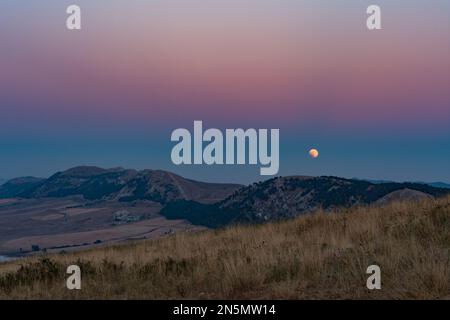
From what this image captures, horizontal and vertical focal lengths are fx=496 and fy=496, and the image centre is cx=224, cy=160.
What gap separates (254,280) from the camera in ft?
29.2

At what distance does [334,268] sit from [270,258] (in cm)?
148

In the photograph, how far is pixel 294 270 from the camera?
9414 millimetres

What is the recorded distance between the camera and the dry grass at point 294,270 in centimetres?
807

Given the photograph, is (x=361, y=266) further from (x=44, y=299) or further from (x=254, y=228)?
(x=254, y=228)

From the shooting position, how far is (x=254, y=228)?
701 inches

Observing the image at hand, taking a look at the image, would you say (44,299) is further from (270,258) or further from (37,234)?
(37,234)

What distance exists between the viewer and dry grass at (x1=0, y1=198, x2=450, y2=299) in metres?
8.07
